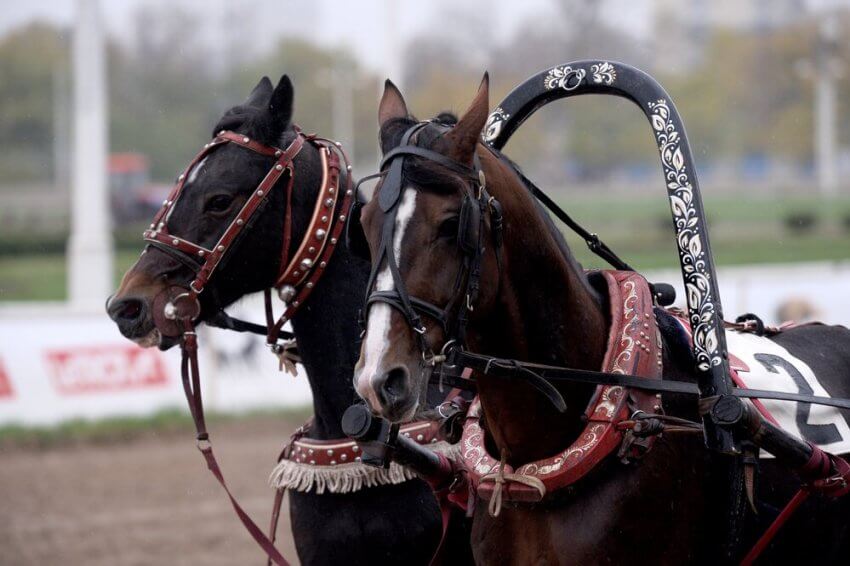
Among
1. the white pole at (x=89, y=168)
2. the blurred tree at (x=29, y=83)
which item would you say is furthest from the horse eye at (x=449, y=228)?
the blurred tree at (x=29, y=83)

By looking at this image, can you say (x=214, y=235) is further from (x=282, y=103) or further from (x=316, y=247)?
(x=282, y=103)

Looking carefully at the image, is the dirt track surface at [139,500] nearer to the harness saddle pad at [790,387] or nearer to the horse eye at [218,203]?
the horse eye at [218,203]

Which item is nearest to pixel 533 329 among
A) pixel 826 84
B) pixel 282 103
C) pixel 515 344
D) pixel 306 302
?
pixel 515 344

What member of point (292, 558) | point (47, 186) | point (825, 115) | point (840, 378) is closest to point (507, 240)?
point (840, 378)

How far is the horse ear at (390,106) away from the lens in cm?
315

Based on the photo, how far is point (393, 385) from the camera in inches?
106

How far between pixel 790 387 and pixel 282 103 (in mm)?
1960

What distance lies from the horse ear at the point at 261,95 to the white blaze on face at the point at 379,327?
152cm

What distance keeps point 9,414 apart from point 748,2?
101 feet

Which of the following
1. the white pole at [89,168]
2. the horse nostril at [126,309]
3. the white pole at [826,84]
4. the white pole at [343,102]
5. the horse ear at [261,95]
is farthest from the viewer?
the white pole at [343,102]

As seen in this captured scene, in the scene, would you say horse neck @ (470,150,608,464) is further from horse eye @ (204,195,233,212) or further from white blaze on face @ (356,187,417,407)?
horse eye @ (204,195,233,212)

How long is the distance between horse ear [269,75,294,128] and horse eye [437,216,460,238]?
1382 millimetres

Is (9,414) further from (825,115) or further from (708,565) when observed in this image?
(825,115)

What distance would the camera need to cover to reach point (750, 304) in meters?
12.1
